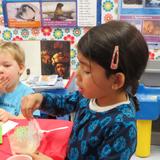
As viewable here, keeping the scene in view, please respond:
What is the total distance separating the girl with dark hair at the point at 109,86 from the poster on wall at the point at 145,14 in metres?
1.51

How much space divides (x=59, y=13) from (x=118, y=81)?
5.58 feet

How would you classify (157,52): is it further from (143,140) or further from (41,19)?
(41,19)

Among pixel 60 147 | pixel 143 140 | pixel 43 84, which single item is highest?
pixel 60 147

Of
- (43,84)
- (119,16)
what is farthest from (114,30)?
(119,16)

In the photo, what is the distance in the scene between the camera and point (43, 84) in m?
2.06

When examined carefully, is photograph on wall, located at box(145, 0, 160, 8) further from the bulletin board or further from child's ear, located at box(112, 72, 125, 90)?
child's ear, located at box(112, 72, 125, 90)

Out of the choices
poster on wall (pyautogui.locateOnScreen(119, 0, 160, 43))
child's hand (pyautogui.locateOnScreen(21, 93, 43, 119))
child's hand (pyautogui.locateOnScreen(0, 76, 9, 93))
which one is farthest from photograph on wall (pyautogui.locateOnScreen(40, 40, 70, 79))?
child's hand (pyautogui.locateOnScreen(21, 93, 43, 119))

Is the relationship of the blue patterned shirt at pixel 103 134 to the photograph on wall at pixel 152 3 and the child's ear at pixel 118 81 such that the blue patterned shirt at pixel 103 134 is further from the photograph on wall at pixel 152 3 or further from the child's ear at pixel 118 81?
the photograph on wall at pixel 152 3

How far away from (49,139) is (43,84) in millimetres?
1088

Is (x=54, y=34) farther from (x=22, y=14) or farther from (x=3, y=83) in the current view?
(x=3, y=83)

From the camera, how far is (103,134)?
79 centimetres

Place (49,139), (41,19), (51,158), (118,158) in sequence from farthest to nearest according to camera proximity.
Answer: (41,19)
(49,139)
(51,158)
(118,158)

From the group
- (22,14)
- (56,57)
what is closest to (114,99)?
(56,57)

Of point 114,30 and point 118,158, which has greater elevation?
point 114,30
